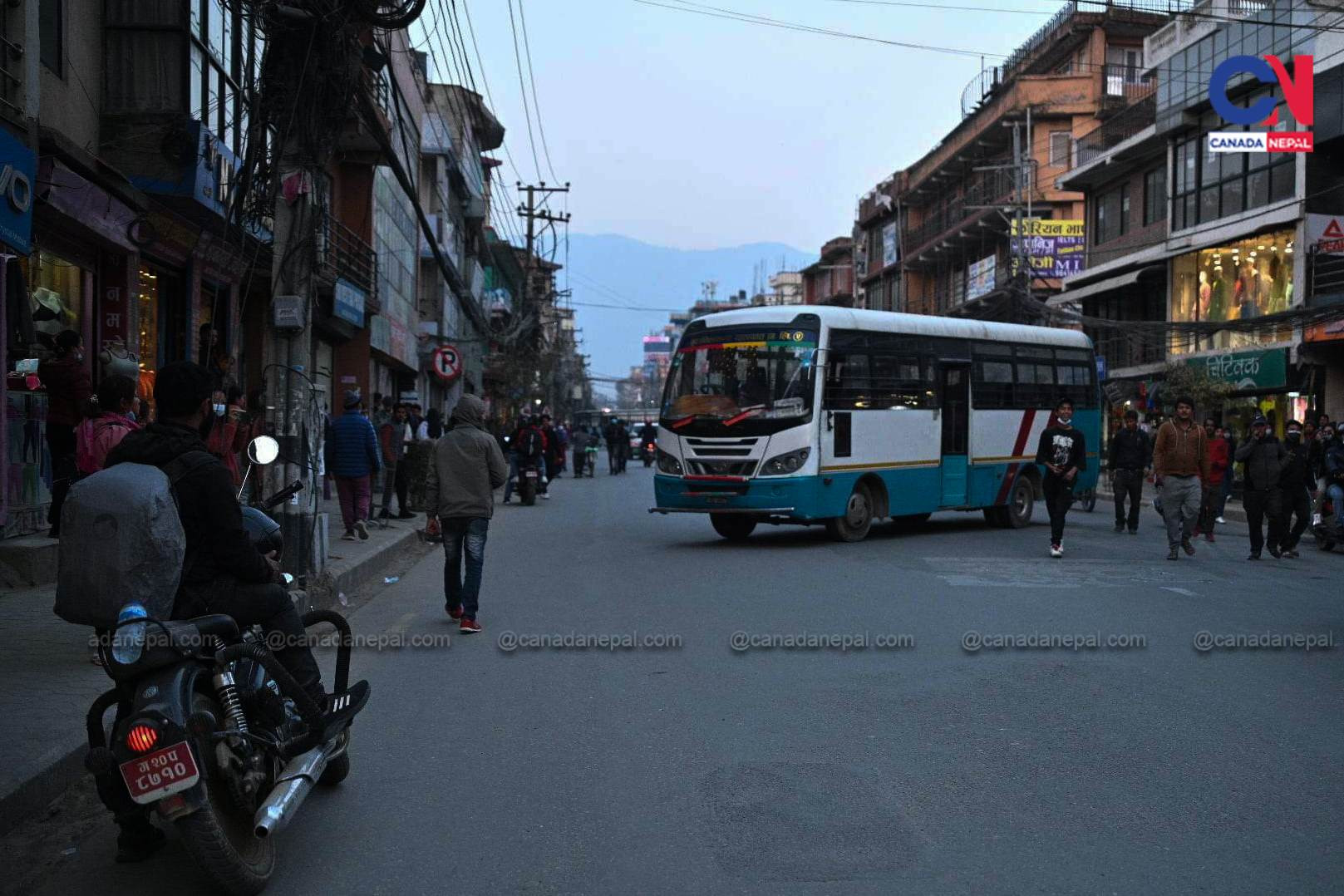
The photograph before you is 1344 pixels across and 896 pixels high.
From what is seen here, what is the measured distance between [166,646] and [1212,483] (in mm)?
16644

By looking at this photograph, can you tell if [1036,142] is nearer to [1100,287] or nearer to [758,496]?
[1100,287]

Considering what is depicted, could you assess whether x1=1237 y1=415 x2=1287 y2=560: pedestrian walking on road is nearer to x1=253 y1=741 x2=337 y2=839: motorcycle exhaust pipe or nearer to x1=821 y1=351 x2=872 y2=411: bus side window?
x1=821 y1=351 x2=872 y2=411: bus side window

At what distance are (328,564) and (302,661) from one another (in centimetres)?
776

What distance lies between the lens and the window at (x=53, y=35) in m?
13.0

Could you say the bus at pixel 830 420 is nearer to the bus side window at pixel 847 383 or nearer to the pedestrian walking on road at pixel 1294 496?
the bus side window at pixel 847 383

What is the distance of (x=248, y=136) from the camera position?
1102 cm

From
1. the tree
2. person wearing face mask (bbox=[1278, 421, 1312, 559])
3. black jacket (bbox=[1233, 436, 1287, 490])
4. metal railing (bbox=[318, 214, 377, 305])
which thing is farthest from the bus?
the tree

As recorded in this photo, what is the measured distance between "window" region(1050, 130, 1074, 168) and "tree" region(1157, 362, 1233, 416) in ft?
66.3

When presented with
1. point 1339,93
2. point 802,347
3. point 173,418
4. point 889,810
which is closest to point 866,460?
point 802,347

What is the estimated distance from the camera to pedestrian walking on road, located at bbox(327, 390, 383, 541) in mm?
15758

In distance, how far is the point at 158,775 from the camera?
3852 mm

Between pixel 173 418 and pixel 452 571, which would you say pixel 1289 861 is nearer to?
pixel 173 418

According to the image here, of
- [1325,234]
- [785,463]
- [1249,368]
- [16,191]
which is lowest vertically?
[785,463]

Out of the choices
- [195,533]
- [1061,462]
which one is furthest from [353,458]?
[195,533]
